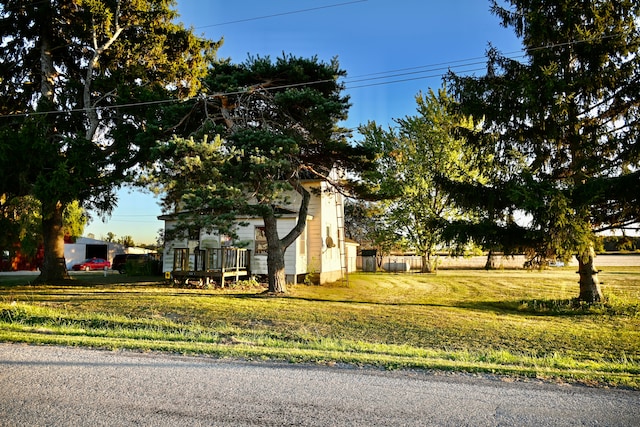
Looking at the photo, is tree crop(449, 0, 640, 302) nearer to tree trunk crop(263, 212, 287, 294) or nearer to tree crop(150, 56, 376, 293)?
tree crop(150, 56, 376, 293)

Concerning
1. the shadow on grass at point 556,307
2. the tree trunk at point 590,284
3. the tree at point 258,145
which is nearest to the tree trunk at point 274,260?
the tree at point 258,145

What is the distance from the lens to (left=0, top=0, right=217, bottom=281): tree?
629 inches

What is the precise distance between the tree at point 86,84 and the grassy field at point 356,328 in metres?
4.20

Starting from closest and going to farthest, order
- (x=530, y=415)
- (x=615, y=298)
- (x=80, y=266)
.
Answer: (x=530, y=415) → (x=615, y=298) → (x=80, y=266)

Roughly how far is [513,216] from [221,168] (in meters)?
8.68

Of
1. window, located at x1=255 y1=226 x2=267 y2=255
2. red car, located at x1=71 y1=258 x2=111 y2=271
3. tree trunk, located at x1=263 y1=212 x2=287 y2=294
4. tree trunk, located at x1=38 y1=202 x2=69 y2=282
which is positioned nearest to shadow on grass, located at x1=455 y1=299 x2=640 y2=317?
tree trunk, located at x1=263 y1=212 x2=287 y2=294

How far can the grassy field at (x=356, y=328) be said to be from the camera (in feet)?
19.7

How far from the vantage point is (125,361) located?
17.9 ft

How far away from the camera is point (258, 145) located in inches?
519

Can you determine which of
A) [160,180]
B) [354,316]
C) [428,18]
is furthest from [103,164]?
[428,18]

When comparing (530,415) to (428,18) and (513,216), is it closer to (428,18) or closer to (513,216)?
(513,216)

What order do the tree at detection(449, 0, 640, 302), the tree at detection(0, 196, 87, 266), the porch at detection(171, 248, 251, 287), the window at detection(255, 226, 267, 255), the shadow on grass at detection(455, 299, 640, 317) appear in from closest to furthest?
the tree at detection(449, 0, 640, 302) < the shadow on grass at detection(455, 299, 640, 317) < the porch at detection(171, 248, 251, 287) < the window at detection(255, 226, 267, 255) < the tree at detection(0, 196, 87, 266)

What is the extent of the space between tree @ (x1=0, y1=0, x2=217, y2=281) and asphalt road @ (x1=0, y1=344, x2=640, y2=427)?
12.2 metres

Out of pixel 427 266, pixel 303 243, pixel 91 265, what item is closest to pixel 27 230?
pixel 91 265
